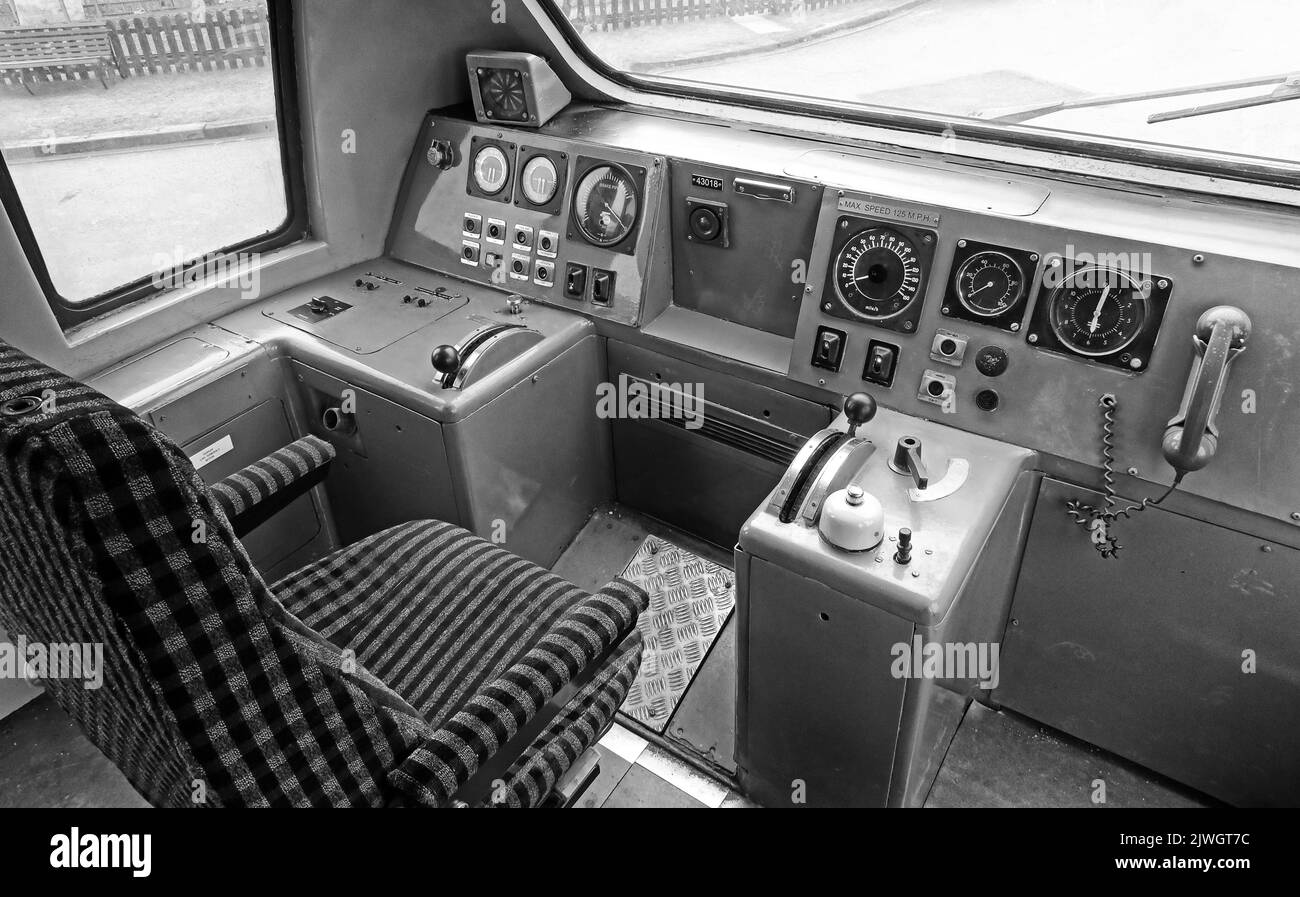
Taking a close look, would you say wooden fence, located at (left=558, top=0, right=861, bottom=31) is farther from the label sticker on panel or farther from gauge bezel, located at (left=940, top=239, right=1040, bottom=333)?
the label sticker on panel

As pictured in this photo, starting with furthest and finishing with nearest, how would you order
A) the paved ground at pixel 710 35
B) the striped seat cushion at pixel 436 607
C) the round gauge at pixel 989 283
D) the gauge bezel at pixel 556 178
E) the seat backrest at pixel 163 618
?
1. the gauge bezel at pixel 556 178
2. the paved ground at pixel 710 35
3. the round gauge at pixel 989 283
4. the striped seat cushion at pixel 436 607
5. the seat backrest at pixel 163 618

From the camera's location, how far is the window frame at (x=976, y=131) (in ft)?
6.36

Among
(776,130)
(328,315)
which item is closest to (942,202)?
(776,130)

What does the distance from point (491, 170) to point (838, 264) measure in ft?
4.05

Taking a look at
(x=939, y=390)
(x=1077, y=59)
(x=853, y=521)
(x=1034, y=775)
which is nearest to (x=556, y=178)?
(x=939, y=390)

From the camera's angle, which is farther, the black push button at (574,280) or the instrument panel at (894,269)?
the black push button at (574,280)

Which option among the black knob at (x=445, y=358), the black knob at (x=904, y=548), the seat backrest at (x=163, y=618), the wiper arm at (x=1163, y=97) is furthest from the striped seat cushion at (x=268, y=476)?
the wiper arm at (x=1163, y=97)

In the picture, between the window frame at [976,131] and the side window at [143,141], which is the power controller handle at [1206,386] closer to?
the window frame at [976,131]

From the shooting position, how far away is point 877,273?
2.10 m

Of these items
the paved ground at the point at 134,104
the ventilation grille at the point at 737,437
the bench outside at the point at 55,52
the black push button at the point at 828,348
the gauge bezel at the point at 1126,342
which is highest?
A: the bench outside at the point at 55,52

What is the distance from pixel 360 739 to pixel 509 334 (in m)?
1.35

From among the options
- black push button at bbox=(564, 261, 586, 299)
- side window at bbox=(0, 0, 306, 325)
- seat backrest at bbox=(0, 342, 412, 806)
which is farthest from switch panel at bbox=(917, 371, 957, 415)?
side window at bbox=(0, 0, 306, 325)

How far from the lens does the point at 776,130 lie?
2537 millimetres

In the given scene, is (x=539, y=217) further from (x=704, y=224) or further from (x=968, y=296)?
(x=968, y=296)
